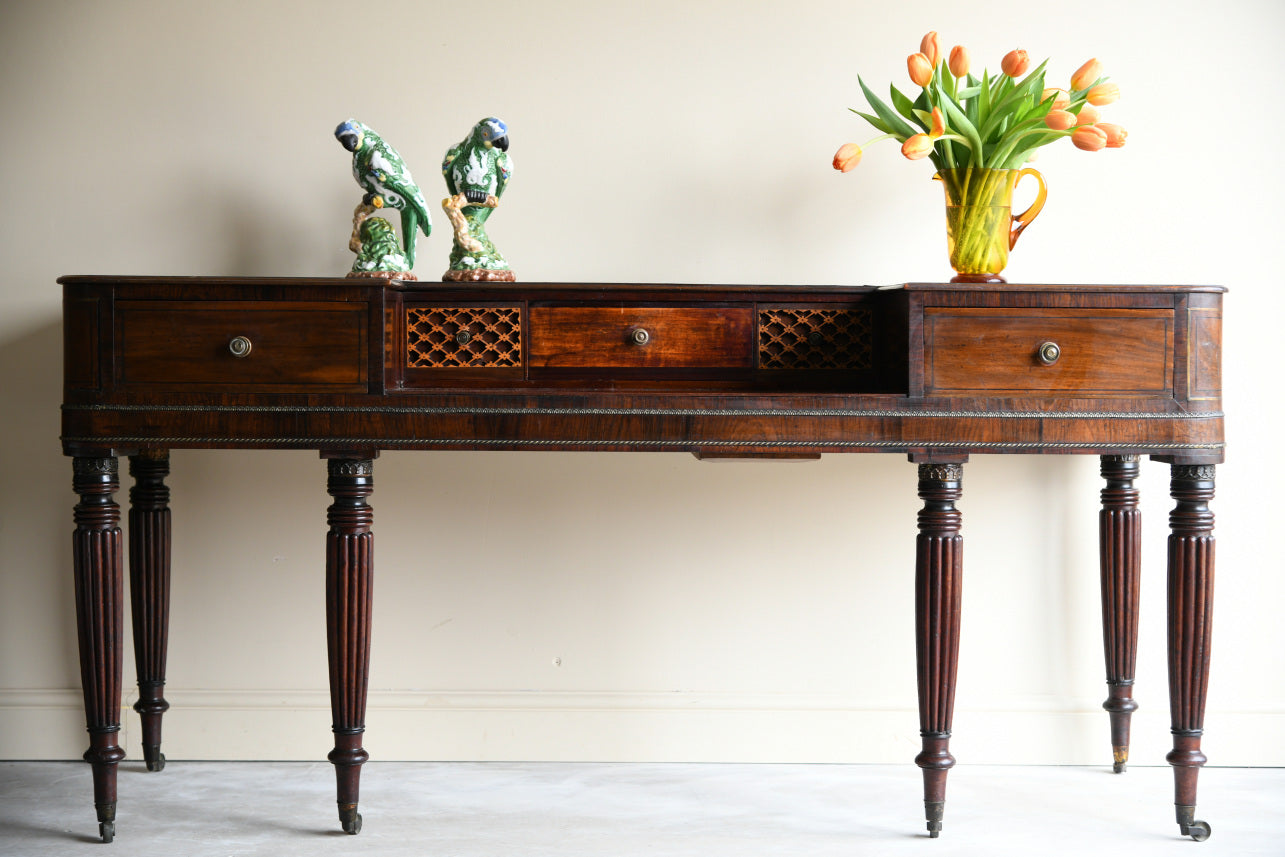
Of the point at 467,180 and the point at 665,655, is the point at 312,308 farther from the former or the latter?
the point at 665,655

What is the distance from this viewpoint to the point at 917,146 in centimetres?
191

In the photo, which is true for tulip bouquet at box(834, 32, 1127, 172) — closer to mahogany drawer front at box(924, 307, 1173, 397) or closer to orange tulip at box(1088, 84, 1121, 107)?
orange tulip at box(1088, 84, 1121, 107)

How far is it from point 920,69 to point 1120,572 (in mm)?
1122

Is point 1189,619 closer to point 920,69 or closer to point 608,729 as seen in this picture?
point 920,69

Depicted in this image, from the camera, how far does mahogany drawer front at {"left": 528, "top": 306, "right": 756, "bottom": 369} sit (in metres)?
1.90

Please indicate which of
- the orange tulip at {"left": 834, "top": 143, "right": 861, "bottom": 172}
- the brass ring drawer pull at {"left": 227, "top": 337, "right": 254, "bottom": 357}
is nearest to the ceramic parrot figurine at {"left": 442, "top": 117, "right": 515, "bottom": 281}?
the brass ring drawer pull at {"left": 227, "top": 337, "right": 254, "bottom": 357}

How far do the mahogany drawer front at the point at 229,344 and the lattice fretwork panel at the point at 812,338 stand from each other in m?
0.72

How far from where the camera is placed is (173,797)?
2.10 metres

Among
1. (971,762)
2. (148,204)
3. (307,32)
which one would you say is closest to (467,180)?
(307,32)

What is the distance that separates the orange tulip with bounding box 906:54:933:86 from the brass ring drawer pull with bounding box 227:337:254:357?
1270 millimetres

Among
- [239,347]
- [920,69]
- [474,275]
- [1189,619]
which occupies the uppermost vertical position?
[920,69]

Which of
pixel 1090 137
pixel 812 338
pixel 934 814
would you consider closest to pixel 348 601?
pixel 812 338

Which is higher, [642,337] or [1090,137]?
[1090,137]

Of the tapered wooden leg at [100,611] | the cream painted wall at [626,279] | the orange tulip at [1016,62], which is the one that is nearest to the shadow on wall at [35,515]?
the cream painted wall at [626,279]
